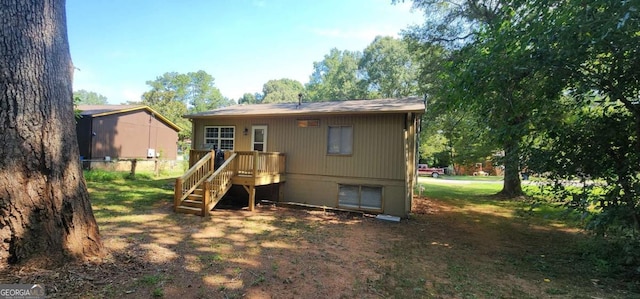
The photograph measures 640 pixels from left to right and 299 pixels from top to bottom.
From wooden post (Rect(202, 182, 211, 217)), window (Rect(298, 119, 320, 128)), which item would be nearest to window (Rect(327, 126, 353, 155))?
window (Rect(298, 119, 320, 128))

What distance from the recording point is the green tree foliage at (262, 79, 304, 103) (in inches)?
1969

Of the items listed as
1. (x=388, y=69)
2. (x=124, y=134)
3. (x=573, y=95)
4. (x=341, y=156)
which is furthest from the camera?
(x=388, y=69)

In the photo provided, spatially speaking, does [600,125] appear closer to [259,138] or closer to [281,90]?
[259,138]

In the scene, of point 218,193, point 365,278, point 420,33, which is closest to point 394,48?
point 420,33

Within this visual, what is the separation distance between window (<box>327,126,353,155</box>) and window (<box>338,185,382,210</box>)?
1.15m

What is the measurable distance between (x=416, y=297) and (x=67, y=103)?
16.1 feet

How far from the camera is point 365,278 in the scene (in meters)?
4.21

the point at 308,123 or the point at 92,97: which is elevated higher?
the point at 92,97

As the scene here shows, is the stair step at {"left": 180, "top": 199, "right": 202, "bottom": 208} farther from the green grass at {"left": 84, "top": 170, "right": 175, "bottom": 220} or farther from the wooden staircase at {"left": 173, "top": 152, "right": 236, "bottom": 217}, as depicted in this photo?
the green grass at {"left": 84, "top": 170, "right": 175, "bottom": 220}

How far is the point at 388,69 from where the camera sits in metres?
30.2

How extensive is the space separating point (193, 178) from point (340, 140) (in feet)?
15.1

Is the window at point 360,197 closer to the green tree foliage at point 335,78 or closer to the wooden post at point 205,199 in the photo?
the wooden post at point 205,199

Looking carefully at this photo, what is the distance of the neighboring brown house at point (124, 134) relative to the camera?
16375 millimetres

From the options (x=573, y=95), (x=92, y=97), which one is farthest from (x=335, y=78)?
(x=92, y=97)
